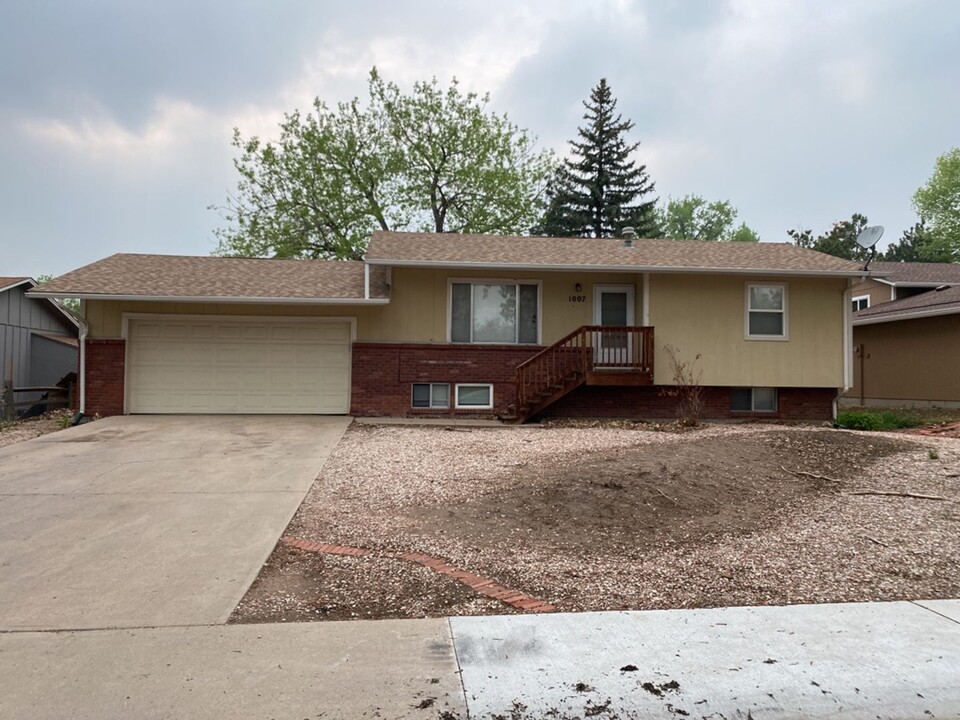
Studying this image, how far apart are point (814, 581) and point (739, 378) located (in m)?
9.81

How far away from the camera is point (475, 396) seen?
543 inches

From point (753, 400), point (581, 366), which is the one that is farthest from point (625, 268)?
point (753, 400)

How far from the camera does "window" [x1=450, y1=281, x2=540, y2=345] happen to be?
14.0 metres

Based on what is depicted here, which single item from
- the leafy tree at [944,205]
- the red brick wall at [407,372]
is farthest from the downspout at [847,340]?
the leafy tree at [944,205]

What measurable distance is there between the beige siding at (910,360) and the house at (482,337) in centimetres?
551

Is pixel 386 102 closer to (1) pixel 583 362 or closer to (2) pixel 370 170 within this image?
(2) pixel 370 170

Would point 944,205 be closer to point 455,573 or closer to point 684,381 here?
point 684,381

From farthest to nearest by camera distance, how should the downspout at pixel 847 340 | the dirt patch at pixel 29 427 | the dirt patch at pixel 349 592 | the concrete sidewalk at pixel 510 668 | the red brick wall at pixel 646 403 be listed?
1. the downspout at pixel 847 340
2. the red brick wall at pixel 646 403
3. the dirt patch at pixel 29 427
4. the dirt patch at pixel 349 592
5. the concrete sidewalk at pixel 510 668

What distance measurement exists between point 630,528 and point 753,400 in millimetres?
9901

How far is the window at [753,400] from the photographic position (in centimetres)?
1418

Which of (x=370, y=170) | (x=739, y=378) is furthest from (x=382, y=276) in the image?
(x=370, y=170)

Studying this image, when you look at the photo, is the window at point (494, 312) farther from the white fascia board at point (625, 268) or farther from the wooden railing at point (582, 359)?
the wooden railing at point (582, 359)

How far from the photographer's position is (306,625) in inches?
152

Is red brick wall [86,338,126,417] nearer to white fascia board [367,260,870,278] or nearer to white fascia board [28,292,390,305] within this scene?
white fascia board [28,292,390,305]
